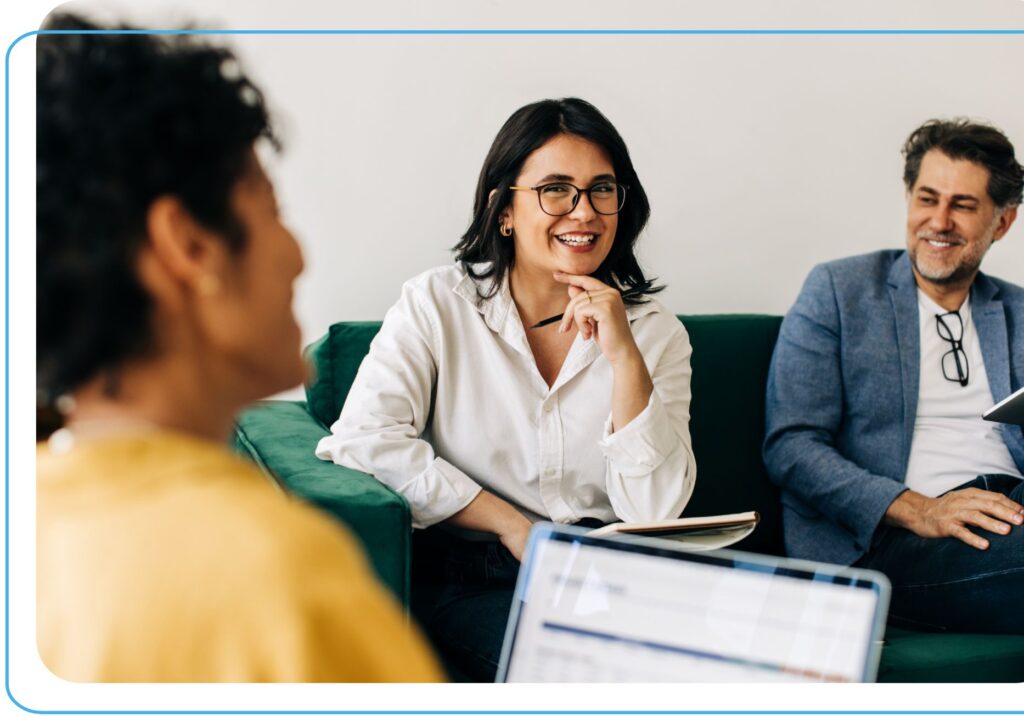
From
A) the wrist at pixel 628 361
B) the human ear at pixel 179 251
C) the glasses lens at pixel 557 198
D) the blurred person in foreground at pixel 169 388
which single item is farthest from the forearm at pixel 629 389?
the human ear at pixel 179 251

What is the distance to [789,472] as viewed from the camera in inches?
74.2

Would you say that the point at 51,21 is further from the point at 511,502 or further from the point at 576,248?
the point at 511,502

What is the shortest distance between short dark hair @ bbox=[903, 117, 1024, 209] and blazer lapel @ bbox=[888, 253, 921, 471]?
175mm

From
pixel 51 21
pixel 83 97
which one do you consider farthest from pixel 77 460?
pixel 51 21

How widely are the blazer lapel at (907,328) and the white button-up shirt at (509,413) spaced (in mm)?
457

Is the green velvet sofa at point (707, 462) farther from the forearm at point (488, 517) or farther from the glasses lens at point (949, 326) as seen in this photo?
the glasses lens at point (949, 326)

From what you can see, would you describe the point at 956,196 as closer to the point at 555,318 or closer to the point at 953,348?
the point at 953,348

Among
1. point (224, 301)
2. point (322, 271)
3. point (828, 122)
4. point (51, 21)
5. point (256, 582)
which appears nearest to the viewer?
point (256, 582)

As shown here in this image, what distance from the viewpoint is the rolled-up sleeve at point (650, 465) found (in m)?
1.62

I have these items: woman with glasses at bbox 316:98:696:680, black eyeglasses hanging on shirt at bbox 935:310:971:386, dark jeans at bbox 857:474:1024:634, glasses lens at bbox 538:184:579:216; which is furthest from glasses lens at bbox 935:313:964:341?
glasses lens at bbox 538:184:579:216

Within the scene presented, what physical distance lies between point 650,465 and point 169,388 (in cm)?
105

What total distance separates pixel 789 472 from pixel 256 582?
1.52 m

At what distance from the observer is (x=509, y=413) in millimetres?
1696

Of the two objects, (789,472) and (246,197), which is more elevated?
(246,197)
